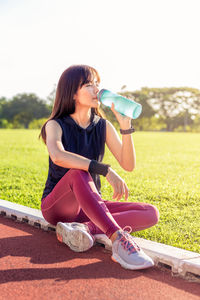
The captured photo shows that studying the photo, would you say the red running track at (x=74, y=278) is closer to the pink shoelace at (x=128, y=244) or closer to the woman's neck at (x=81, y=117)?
the pink shoelace at (x=128, y=244)

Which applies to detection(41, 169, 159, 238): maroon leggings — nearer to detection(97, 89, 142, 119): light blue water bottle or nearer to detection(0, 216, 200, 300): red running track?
detection(0, 216, 200, 300): red running track

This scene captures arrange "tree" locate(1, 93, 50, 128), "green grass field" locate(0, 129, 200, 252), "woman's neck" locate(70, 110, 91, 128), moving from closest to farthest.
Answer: "woman's neck" locate(70, 110, 91, 128) → "green grass field" locate(0, 129, 200, 252) → "tree" locate(1, 93, 50, 128)

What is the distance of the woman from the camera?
Answer: 3123mm

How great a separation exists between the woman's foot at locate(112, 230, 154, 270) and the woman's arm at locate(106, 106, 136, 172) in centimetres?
88

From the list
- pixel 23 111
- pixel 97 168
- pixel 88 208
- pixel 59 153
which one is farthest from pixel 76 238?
pixel 23 111

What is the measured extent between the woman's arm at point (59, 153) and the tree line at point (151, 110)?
54889 millimetres

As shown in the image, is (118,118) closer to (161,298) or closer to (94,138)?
(94,138)

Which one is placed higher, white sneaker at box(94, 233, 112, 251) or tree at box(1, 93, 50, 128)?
tree at box(1, 93, 50, 128)

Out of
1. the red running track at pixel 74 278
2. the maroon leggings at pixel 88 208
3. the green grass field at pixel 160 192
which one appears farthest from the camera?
the green grass field at pixel 160 192

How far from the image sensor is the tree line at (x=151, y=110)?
6175cm

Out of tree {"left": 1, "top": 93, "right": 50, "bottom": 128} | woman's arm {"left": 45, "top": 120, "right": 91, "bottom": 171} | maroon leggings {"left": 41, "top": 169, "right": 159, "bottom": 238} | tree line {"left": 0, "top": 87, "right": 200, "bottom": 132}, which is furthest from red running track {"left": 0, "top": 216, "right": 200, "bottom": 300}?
tree {"left": 1, "top": 93, "right": 50, "bottom": 128}

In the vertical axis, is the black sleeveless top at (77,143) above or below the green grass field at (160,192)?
above

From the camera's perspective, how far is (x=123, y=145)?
3.60 meters

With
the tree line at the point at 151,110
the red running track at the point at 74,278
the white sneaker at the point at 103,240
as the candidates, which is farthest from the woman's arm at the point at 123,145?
the tree line at the point at 151,110
